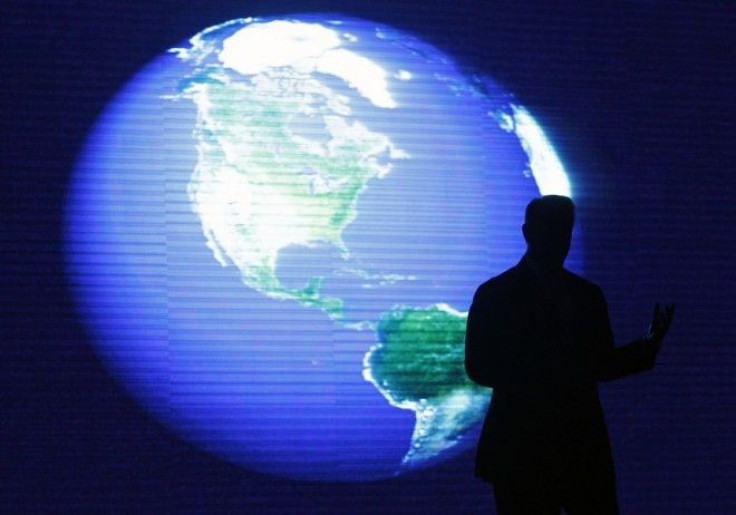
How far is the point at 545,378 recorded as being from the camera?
99.0 inches

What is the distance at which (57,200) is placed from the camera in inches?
153

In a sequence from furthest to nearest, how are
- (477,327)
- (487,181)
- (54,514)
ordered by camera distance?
(487,181) < (54,514) < (477,327)

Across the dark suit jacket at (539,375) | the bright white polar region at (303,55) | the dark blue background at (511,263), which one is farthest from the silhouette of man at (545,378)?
the bright white polar region at (303,55)

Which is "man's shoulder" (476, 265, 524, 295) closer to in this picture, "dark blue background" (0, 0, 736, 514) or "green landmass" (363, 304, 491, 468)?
"green landmass" (363, 304, 491, 468)

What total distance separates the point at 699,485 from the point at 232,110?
251 cm

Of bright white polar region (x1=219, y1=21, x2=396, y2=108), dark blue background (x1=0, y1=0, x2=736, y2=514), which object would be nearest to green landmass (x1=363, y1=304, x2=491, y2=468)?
dark blue background (x1=0, y1=0, x2=736, y2=514)

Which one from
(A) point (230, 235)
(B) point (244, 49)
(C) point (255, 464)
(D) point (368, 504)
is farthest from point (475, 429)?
(B) point (244, 49)

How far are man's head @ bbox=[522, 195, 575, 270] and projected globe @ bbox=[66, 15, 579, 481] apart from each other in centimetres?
145

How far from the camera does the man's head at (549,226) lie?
8.41 feet

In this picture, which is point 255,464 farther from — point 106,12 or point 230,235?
point 106,12

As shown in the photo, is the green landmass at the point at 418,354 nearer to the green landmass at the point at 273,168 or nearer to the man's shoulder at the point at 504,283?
the green landmass at the point at 273,168

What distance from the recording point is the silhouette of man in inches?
99.5

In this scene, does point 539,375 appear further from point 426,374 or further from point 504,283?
point 426,374

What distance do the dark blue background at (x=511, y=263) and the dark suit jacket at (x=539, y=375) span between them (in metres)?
1.54
